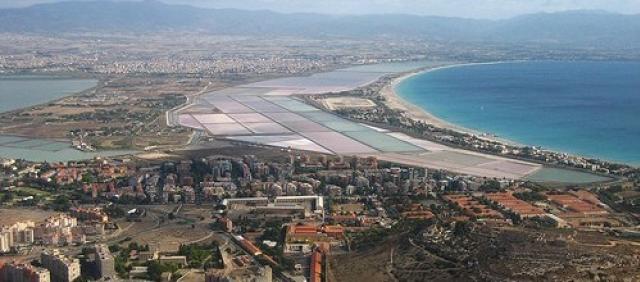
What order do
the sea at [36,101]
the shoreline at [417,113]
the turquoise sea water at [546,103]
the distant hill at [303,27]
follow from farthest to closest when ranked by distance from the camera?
the distant hill at [303,27] → the shoreline at [417,113] → the turquoise sea water at [546,103] → the sea at [36,101]

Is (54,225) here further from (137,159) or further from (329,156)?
(329,156)

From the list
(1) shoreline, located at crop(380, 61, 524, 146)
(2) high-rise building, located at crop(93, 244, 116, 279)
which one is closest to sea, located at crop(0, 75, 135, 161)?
(2) high-rise building, located at crop(93, 244, 116, 279)

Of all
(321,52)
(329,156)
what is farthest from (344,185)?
(321,52)

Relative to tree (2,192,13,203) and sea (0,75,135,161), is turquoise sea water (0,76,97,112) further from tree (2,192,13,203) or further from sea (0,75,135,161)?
tree (2,192,13,203)

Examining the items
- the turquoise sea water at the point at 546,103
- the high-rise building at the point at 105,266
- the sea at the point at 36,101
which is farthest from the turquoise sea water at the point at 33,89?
the high-rise building at the point at 105,266

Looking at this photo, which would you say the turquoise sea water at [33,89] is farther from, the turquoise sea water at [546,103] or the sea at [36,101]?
the turquoise sea water at [546,103]

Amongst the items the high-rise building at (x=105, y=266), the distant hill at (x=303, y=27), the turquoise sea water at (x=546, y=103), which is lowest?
the distant hill at (x=303, y=27)
